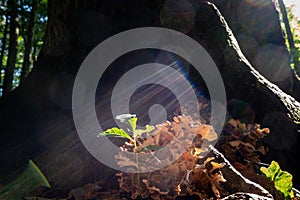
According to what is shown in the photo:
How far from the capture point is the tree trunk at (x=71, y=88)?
2.85 metres

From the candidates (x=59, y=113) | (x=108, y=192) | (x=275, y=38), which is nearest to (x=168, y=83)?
(x=108, y=192)

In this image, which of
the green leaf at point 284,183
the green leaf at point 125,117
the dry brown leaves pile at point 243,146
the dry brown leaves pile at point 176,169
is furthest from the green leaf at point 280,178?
the green leaf at point 125,117

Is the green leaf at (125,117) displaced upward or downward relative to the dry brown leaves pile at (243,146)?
upward

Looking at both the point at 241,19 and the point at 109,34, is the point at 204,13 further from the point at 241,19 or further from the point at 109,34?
the point at 241,19

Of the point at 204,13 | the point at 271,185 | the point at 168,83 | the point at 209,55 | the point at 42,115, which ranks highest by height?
the point at 204,13

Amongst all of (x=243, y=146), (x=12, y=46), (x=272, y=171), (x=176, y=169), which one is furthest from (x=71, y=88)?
(x=12, y=46)

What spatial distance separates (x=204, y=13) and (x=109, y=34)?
1540 mm

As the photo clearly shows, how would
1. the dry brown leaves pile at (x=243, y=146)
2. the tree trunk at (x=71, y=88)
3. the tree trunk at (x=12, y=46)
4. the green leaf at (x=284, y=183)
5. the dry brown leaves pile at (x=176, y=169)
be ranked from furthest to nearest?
1. the tree trunk at (x=12, y=46)
2. the tree trunk at (x=71, y=88)
3. the dry brown leaves pile at (x=243, y=146)
4. the green leaf at (x=284, y=183)
5. the dry brown leaves pile at (x=176, y=169)

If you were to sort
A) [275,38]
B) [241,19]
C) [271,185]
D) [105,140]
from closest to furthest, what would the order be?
[271,185], [105,140], [241,19], [275,38]

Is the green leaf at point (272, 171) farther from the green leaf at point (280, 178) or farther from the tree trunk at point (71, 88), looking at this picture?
the tree trunk at point (71, 88)

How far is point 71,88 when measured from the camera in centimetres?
418

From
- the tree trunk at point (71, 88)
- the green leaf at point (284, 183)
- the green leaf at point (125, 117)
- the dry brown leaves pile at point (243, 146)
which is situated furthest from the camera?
the tree trunk at point (71, 88)

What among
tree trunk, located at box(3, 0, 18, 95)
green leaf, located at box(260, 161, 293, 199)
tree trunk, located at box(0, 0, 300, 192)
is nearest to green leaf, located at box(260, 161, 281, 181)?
green leaf, located at box(260, 161, 293, 199)

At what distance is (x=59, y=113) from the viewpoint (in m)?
3.97
